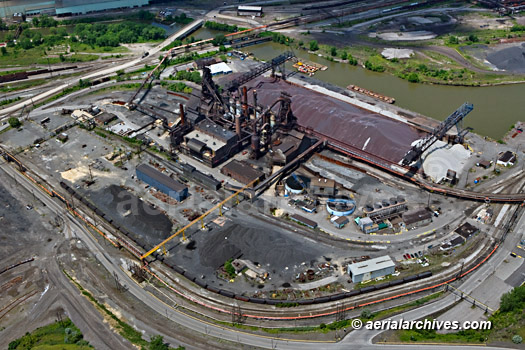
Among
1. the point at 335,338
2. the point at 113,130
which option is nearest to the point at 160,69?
the point at 113,130

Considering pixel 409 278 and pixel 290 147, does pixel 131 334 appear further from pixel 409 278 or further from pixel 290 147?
pixel 290 147

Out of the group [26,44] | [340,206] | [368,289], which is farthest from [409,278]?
[26,44]

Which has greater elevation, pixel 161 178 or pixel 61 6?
pixel 61 6

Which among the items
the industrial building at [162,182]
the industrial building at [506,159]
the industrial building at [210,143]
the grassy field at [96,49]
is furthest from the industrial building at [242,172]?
the grassy field at [96,49]

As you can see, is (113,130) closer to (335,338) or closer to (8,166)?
(8,166)

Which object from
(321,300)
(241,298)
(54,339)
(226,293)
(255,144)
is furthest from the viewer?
(255,144)

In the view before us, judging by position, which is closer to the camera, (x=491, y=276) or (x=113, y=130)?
(x=491, y=276)
